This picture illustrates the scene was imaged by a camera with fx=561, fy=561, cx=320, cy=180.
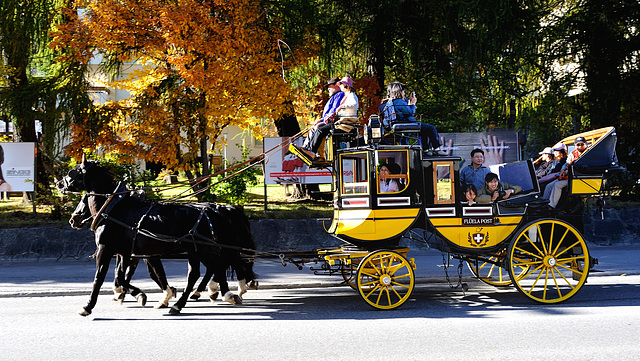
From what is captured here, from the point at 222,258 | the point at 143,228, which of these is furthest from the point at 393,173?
the point at 143,228

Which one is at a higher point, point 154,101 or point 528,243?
point 154,101

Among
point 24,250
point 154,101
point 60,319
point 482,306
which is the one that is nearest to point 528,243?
point 482,306

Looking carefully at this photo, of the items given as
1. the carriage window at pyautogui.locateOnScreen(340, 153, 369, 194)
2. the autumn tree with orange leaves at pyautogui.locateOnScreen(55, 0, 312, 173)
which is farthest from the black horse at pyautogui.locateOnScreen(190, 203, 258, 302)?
the autumn tree with orange leaves at pyautogui.locateOnScreen(55, 0, 312, 173)

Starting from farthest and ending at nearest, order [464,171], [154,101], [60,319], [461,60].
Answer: [461,60], [154,101], [464,171], [60,319]

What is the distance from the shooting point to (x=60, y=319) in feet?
23.7

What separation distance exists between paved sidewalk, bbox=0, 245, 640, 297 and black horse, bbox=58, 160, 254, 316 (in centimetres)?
111

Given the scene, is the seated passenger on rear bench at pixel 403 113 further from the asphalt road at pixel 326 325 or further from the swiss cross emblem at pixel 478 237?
the asphalt road at pixel 326 325

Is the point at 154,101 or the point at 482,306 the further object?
the point at 154,101

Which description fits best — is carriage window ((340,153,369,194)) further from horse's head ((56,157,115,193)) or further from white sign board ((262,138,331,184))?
white sign board ((262,138,331,184))

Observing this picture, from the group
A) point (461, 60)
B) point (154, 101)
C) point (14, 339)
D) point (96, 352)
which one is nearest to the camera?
point (96, 352)

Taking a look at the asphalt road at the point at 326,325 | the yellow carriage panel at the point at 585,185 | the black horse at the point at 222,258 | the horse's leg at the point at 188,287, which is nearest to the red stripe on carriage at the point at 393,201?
the asphalt road at the point at 326,325

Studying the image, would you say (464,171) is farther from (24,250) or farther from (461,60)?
(24,250)

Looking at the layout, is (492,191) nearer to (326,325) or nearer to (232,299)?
(326,325)

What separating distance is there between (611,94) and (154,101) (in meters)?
11.9
